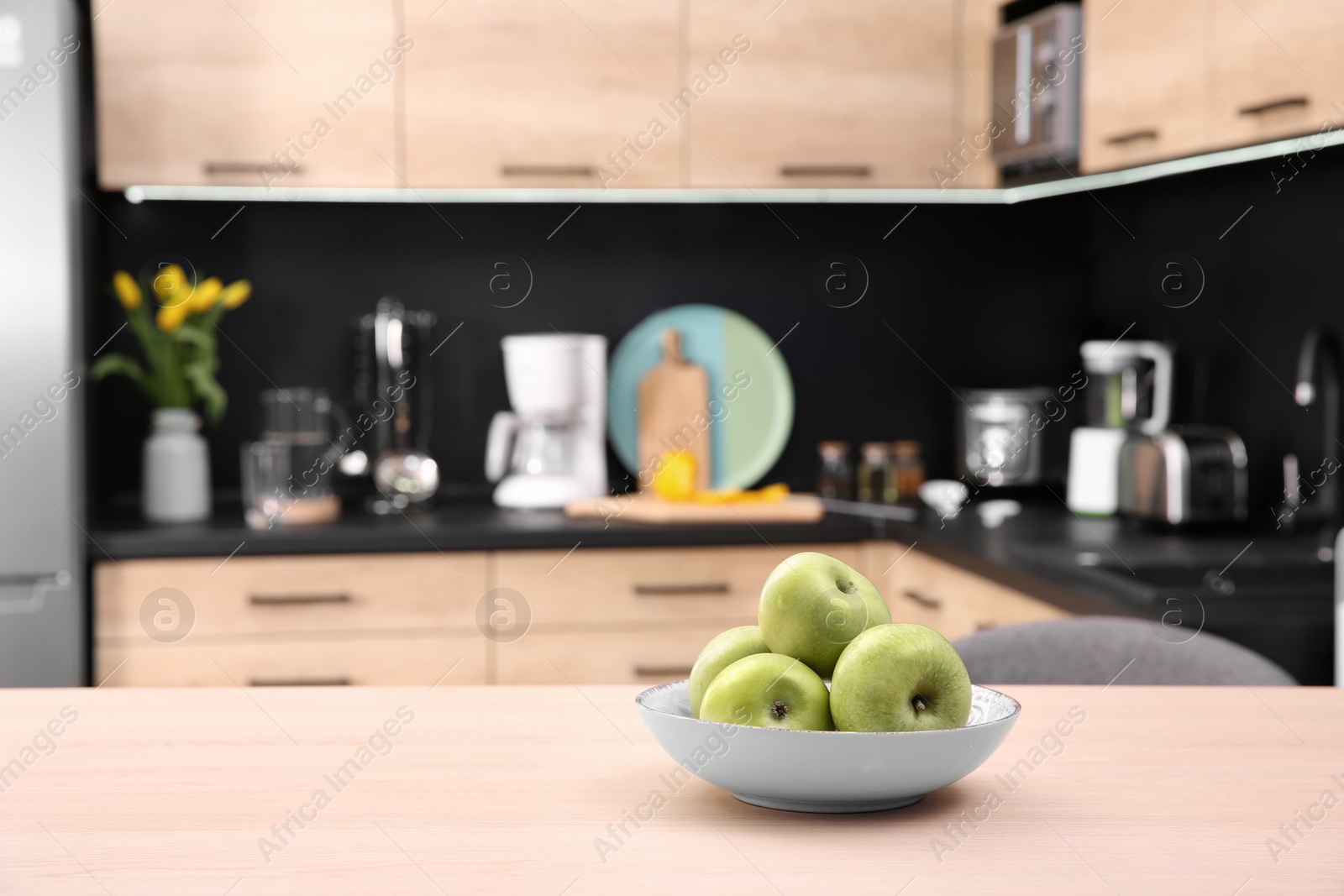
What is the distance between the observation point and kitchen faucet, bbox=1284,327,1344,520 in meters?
2.34

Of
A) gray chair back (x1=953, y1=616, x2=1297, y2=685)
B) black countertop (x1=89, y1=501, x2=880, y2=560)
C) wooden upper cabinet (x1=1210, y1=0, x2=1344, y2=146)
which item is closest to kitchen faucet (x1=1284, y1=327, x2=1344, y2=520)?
wooden upper cabinet (x1=1210, y1=0, x2=1344, y2=146)

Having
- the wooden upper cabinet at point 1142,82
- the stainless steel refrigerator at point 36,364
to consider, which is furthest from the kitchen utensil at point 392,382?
the wooden upper cabinet at point 1142,82

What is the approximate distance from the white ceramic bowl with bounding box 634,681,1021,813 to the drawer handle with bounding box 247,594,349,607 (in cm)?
178

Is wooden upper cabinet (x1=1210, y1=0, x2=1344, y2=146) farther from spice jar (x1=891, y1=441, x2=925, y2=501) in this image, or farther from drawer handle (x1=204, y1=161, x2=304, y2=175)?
drawer handle (x1=204, y1=161, x2=304, y2=175)

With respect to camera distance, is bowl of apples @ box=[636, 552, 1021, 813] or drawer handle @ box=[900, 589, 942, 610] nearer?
bowl of apples @ box=[636, 552, 1021, 813]

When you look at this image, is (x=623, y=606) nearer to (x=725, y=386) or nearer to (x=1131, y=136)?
(x=725, y=386)

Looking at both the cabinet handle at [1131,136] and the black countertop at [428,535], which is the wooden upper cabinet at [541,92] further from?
the cabinet handle at [1131,136]

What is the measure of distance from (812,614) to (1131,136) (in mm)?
1877

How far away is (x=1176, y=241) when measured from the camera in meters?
2.84

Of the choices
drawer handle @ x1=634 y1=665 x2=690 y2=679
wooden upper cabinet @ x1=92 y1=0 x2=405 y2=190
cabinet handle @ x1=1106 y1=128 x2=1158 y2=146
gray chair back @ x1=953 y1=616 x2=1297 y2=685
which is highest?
wooden upper cabinet @ x1=92 y1=0 x2=405 y2=190

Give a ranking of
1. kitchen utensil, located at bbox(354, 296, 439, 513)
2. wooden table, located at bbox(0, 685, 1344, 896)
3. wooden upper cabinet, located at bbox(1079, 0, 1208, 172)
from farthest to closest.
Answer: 1. kitchen utensil, located at bbox(354, 296, 439, 513)
2. wooden upper cabinet, located at bbox(1079, 0, 1208, 172)
3. wooden table, located at bbox(0, 685, 1344, 896)

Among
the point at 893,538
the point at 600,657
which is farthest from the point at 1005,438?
the point at 600,657

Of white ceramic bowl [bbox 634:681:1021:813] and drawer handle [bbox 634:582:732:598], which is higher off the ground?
white ceramic bowl [bbox 634:681:1021:813]

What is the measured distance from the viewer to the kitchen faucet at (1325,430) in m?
2.34
